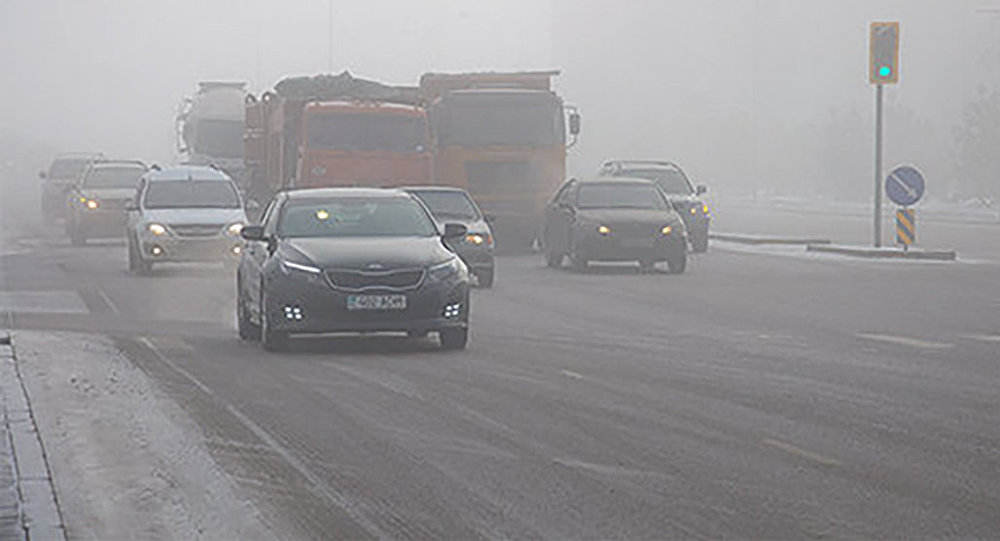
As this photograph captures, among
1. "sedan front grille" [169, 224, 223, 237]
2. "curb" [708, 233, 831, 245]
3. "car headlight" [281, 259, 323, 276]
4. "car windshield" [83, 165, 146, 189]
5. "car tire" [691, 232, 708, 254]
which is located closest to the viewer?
"car headlight" [281, 259, 323, 276]

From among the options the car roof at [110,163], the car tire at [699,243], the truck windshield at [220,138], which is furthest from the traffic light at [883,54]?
the truck windshield at [220,138]

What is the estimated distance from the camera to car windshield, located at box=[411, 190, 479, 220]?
2942 centimetres

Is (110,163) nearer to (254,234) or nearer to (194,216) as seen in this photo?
(194,216)

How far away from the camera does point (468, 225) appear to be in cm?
2866

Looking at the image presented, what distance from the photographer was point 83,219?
41375 mm

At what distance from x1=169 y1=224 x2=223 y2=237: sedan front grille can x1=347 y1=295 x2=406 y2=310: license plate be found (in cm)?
1425

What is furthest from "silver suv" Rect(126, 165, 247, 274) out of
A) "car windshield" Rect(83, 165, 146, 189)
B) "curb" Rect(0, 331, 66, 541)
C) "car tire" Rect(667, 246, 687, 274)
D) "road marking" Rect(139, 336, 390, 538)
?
"road marking" Rect(139, 336, 390, 538)

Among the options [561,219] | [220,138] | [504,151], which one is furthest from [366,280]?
[220,138]

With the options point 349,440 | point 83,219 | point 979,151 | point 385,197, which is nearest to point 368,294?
point 385,197

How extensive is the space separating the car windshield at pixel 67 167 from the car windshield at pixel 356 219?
3786cm

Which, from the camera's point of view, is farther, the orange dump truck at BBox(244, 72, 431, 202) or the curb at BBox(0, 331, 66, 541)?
the orange dump truck at BBox(244, 72, 431, 202)

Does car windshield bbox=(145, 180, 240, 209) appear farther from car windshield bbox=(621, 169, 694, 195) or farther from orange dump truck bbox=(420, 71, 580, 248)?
car windshield bbox=(621, 169, 694, 195)

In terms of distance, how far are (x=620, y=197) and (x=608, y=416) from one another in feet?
68.4

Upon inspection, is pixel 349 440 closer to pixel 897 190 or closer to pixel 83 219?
pixel 897 190
